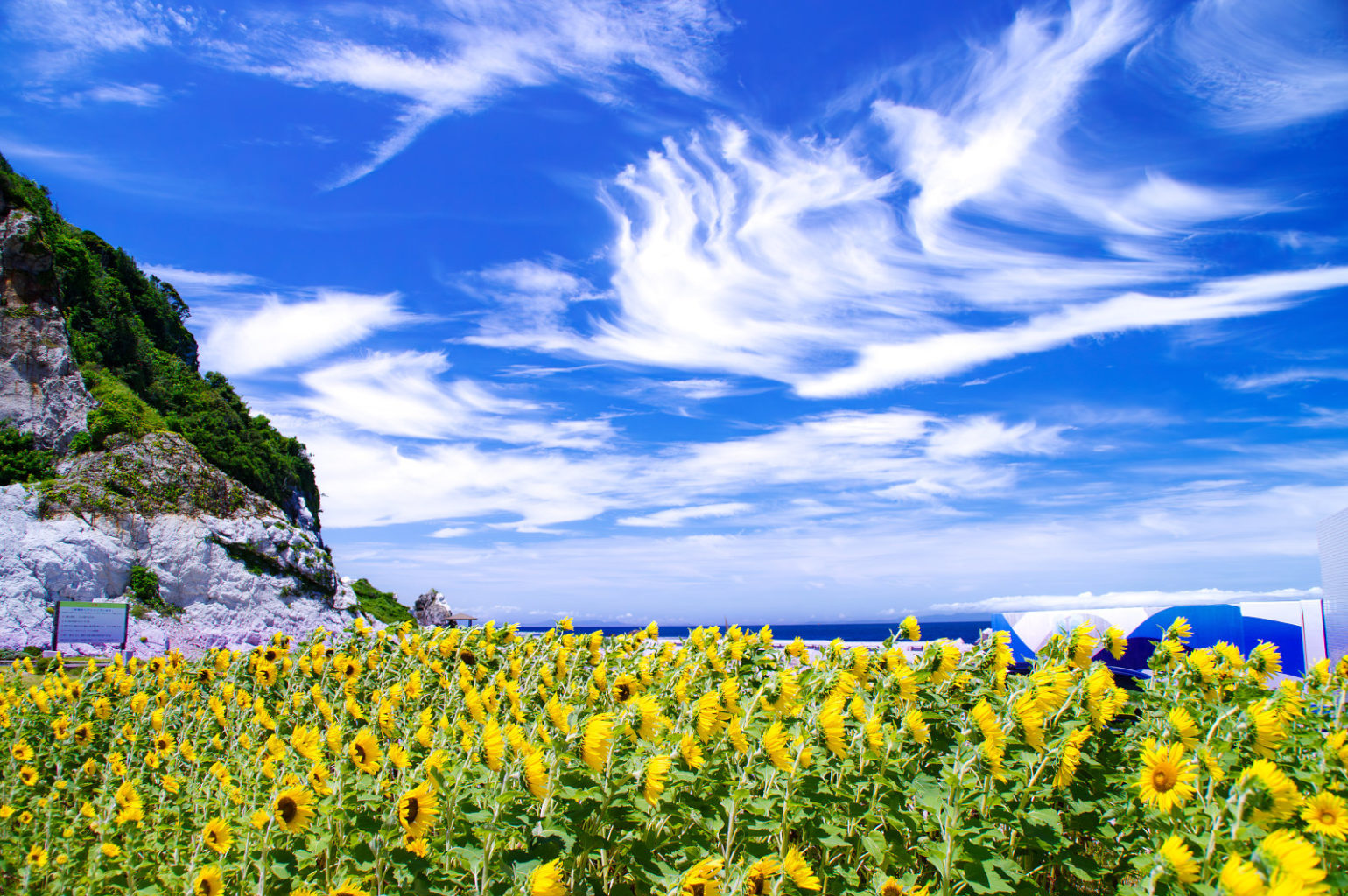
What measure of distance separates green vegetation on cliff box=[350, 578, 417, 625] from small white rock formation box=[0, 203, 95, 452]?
39.0 ft

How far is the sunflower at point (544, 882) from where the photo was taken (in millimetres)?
1970

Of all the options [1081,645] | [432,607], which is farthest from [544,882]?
[432,607]

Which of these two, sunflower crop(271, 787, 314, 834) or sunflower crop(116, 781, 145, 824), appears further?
sunflower crop(116, 781, 145, 824)

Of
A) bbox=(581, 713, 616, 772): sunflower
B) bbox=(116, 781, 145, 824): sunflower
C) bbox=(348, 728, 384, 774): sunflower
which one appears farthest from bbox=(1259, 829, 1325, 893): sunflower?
bbox=(116, 781, 145, 824): sunflower

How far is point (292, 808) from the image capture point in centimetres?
245

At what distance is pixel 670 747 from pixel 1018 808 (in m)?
1.28

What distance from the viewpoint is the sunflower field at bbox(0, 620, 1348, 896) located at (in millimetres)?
2080

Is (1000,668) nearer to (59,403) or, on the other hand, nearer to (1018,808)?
(1018,808)

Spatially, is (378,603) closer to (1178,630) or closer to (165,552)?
(165,552)

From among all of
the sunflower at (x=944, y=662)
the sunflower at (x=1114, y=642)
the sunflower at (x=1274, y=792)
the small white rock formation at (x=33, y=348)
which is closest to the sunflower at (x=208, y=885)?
the sunflower at (x=944, y=662)

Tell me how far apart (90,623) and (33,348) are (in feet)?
53.0

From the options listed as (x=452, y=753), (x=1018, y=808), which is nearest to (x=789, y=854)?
(x=1018, y=808)

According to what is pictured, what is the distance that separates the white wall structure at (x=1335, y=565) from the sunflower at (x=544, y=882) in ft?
56.8

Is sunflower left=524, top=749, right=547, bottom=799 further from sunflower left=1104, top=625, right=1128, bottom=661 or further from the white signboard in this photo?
the white signboard
